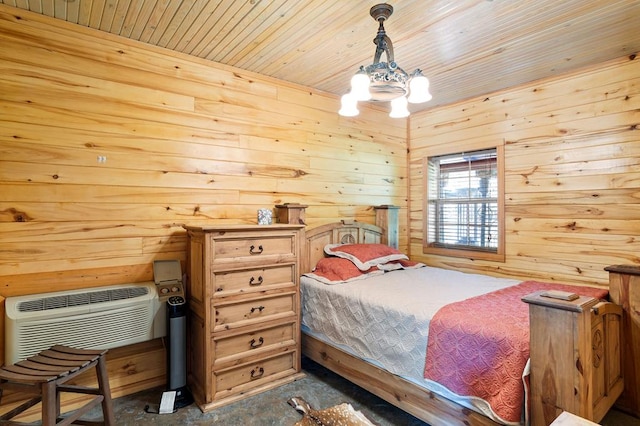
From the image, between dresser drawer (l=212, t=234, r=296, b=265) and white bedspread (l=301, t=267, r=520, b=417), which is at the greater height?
dresser drawer (l=212, t=234, r=296, b=265)

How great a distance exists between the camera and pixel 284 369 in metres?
2.64

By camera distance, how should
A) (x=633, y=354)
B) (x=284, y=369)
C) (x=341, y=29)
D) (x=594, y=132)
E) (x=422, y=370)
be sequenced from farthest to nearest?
1. (x=594, y=132)
2. (x=284, y=369)
3. (x=341, y=29)
4. (x=633, y=354)
5. (x=422, y=370)

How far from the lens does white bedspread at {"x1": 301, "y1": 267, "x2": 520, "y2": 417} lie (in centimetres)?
199

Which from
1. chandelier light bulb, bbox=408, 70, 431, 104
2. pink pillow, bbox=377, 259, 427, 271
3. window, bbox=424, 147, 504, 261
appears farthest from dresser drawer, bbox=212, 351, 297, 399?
window, bbox=424, 147, 504, 261

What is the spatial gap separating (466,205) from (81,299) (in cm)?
356

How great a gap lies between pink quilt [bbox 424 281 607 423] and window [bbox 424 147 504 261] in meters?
1.62

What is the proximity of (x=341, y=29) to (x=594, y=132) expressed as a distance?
2276mm

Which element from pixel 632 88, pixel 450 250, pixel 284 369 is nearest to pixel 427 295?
pixel 284 369

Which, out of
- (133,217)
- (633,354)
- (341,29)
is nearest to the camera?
(633,354)

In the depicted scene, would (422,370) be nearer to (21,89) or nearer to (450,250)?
(450,250)

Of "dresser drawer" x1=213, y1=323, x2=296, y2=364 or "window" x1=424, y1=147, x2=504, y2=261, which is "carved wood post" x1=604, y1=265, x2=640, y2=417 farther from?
"dresser drawer" x1=213, y1=323, x2=296, y2=364

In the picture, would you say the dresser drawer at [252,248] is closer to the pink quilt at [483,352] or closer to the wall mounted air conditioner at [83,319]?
the wall mounted air conditioner at [83,319]

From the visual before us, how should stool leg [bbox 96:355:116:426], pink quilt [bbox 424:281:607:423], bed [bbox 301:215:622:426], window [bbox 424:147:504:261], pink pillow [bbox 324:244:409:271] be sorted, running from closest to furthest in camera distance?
1. bed [bbox 301:215:622:426]
2. pink quilt [bbox 424:281:607:423]
3. stool leg [bbox 96:355:116:426]
4. pink pillow [bbox 324:244:409:271]
5. window [bbox 424:147:504:261]

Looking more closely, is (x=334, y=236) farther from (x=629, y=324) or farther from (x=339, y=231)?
(x=629, y=324)
